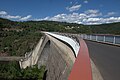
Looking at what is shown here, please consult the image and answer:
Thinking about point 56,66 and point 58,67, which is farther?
point 56,66

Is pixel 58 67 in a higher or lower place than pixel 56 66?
higher

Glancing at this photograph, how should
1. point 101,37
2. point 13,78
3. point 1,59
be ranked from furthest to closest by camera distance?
point 1,59
point 13,78
point 101,37

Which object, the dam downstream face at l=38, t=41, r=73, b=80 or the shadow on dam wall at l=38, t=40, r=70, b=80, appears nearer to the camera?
the dam downstream face at l=38, t=41, r=73, b=80

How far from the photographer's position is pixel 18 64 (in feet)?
217

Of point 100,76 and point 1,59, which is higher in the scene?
point 100,76

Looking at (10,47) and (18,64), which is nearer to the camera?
(18,64)

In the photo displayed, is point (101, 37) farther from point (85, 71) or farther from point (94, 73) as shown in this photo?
point (85, 71)

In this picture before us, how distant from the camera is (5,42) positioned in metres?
106

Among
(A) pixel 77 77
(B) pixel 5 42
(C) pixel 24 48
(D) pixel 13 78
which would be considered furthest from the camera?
(B) pixel 5 42

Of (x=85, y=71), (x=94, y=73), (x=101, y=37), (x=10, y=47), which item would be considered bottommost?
(x=10, y=47)

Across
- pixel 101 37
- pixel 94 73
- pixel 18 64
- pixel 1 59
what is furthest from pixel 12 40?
pixel 94 73

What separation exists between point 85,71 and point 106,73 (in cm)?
382

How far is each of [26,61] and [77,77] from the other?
5950cm

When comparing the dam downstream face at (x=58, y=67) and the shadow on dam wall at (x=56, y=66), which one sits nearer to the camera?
the dam downstream face at (x=58, y=67)
